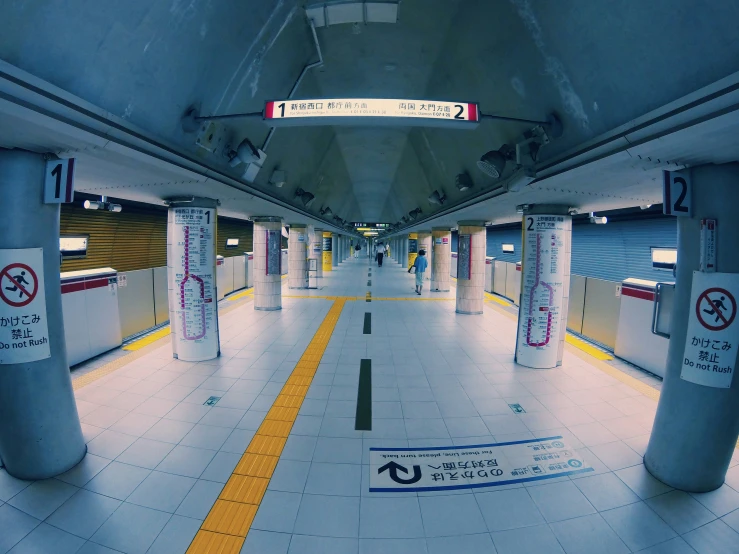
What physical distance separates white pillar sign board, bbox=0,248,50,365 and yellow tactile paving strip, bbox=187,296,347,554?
2.13 m

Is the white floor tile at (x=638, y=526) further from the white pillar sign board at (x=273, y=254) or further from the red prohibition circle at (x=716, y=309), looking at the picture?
the white pillar sign board at (x=273, y=254)

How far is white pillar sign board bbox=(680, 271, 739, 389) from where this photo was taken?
2824 millimetres

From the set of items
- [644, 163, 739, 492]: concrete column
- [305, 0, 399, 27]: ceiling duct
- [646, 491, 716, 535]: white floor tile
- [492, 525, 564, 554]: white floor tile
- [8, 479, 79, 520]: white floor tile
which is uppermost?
[305, 0, 399, 27]: ceiling duct

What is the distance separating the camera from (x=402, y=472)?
3.18 metres

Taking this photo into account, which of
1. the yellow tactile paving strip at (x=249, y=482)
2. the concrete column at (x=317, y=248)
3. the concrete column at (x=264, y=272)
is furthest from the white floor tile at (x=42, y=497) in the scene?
the concrete column at (x=317, y=248)

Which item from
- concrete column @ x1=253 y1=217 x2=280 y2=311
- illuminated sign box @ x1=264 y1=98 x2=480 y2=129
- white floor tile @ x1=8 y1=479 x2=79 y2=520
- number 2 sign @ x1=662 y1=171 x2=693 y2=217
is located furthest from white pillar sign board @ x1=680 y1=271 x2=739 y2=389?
concrete column @ x1=253 y1=217 x2=280 y2=311

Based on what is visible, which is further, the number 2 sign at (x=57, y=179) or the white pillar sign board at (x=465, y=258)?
the white pillar sign board at (x=465, y=258)

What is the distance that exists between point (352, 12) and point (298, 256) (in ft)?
35.0

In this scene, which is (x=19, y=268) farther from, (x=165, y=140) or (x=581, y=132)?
(x=581, y=132)

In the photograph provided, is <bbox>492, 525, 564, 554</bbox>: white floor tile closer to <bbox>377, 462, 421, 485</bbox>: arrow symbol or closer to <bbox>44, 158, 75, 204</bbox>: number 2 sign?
<bbox>377, 462, 421, 485</bbox>: arrow symbol

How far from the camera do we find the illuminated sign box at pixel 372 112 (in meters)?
2.79

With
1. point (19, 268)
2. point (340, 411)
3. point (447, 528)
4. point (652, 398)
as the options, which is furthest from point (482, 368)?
point (19, 268)

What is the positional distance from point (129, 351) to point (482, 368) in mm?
6695

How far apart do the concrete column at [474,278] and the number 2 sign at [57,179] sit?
9.42 metres
